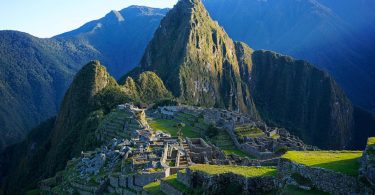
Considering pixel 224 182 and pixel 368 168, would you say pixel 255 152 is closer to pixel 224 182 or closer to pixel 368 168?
pixel 224 182

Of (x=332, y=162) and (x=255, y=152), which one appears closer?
(x=332, y=162)

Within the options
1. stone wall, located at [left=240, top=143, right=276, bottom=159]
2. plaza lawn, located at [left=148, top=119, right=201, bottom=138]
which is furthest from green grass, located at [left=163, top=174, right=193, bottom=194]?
plaza lawn, located at [left=148, top=119, right=201, bottom=138]

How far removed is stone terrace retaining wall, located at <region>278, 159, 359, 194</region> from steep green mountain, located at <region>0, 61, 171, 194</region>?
83723 millimetres

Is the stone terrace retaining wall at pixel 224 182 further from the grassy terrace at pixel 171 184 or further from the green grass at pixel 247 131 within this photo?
the green grass at pixel 247 131

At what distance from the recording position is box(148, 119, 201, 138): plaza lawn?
75688 mm

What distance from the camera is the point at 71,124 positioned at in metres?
136

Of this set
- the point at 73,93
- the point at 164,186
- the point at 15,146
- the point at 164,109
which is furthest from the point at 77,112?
the point at 164,186

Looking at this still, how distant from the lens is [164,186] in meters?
25.3

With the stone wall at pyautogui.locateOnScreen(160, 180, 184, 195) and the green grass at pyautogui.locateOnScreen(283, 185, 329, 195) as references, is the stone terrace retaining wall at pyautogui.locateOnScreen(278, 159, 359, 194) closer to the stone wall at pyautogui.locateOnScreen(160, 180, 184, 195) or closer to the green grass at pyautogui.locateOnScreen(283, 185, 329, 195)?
the green grass at pyautogui.locateOnScreen(283, 185, 329, 195)

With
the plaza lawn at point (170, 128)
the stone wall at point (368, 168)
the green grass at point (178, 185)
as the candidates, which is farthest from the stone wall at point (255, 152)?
the stone wall at point (368, 168)

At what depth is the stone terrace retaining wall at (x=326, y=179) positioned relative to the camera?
53.0 ft

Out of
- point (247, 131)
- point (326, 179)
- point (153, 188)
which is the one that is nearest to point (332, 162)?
point (326, 179)

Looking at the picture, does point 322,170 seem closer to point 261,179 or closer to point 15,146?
point 261,179

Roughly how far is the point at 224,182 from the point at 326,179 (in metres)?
4.88
